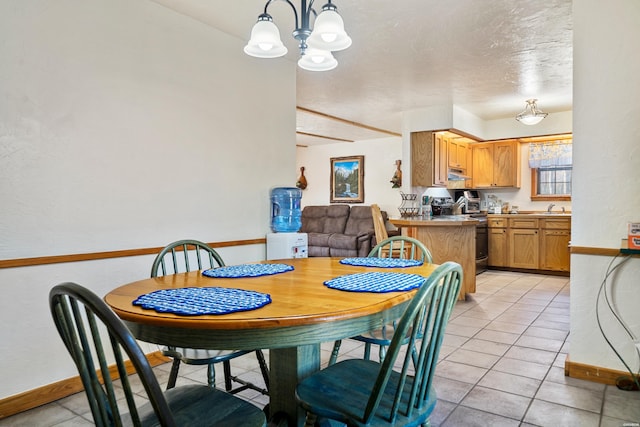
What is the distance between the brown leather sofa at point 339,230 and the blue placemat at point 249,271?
463 centimetres

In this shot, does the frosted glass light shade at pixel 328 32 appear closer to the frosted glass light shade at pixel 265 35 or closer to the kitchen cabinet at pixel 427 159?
the frosted glass light shade at pixel 265 35

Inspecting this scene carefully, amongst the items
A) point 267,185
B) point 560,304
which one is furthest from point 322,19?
point 560,304

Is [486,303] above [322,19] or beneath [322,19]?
beneath

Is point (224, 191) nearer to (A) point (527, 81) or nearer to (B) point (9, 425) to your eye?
(B) point (9, 425)

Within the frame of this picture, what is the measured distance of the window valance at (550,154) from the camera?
6388mm

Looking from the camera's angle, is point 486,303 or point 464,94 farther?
point 464,94

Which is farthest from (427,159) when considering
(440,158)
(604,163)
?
(604,163)

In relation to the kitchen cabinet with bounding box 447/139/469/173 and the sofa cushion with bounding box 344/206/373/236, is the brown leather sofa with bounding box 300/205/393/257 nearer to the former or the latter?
the sofa cushion with bounding box 344/206/373/236

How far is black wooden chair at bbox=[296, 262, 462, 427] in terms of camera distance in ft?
3.68

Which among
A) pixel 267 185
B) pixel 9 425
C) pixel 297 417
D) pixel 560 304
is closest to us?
pixel 297 417

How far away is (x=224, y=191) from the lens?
10.7 feet

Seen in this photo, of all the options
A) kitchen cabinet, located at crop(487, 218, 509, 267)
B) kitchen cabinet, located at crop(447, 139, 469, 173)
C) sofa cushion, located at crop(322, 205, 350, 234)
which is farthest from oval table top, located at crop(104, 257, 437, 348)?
sofa cushion, located at crop(322, 205, 350, 234)

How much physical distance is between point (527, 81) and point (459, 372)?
3.38 meters

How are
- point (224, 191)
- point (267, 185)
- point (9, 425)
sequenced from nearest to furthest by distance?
point (9, 425), point (224, 191), point (267, 185)
